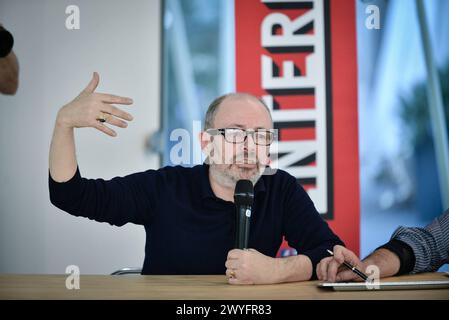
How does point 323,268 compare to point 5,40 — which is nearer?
point 323,268

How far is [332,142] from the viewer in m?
3.15

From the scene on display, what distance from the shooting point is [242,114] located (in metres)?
2.02

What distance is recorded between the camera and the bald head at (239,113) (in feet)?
6.56

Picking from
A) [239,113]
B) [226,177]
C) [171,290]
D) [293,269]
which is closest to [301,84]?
[239,113]

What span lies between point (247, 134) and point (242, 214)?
54 centimetres

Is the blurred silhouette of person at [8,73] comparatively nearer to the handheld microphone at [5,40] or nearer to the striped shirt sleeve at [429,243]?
the handheld microphone at [5,40]

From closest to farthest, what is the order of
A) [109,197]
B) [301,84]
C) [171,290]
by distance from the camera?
[171,290] → [109,197] → [301,84]

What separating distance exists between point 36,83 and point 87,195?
5.33 feet

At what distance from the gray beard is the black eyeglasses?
0.37 feet

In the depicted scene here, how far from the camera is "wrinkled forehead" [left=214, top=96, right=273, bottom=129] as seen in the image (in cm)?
200

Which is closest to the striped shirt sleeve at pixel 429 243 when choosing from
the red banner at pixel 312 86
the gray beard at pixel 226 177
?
the gray beard at pixel 226 177

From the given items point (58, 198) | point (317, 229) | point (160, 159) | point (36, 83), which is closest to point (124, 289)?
point (58, 198)

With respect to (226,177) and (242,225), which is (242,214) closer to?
(242,225)

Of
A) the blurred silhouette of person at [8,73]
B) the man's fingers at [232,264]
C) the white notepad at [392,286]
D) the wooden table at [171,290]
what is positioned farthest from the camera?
the blurred silhouette of person at [8,73]
